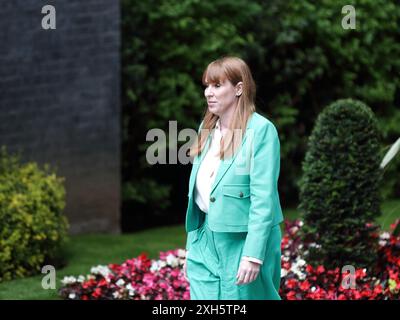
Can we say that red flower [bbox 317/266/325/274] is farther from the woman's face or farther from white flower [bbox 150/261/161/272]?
the woman's face

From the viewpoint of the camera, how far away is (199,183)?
13.9 ft

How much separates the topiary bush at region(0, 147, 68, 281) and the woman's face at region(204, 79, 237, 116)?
10.9 ft

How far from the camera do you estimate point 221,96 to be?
163 inches

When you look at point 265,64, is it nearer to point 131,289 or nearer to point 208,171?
point 131,289

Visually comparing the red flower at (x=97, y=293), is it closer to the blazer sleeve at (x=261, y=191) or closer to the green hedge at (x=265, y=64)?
the blazer sleeve at (x=261, y=191)

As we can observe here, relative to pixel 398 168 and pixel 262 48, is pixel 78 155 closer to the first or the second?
pixel 262 48

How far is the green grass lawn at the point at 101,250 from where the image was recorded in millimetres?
6672

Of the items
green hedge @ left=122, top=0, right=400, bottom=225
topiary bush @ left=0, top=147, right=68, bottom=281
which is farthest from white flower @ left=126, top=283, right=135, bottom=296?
green hedge @ left=122, top=0, right=400, bottom=225

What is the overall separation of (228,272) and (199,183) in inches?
18.3

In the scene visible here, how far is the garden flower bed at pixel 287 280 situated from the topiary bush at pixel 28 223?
0.55m

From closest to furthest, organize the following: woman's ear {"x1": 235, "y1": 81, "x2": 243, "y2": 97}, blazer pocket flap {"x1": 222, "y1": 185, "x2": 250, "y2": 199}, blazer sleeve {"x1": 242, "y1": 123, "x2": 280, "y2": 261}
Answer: blazer sleeve {"x1": 242, "y1": 123, "x2": 280, "y2": 261}, blazer pocket flap {"x1": 222, "y1": 185, "x2": 250, "y2": 199}, woman's ear {"x1": 235, "y1": 81, "x2": 243, "y2": 97}

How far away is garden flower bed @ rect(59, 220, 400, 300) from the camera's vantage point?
6.00 meters

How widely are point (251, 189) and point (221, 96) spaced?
49 cm
